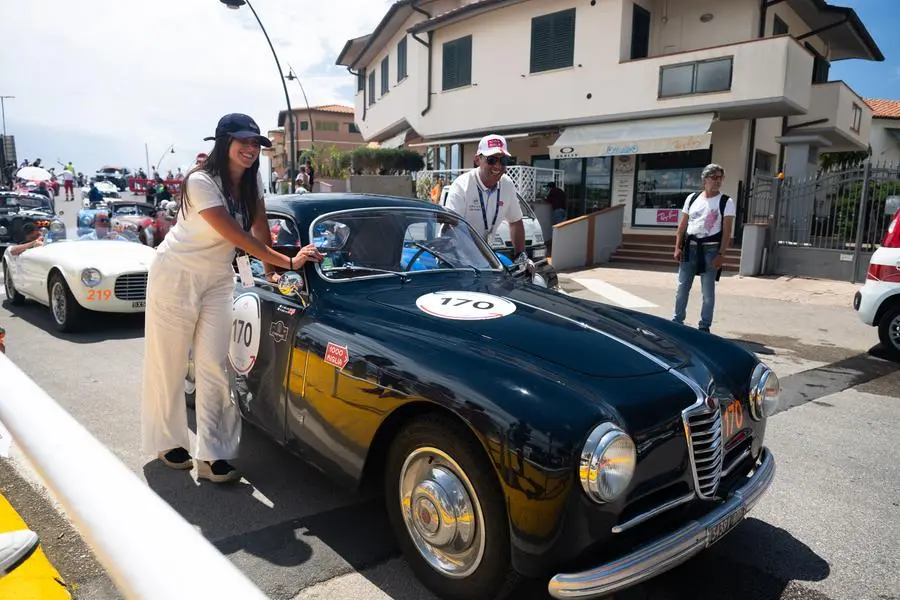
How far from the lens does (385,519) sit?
304cm

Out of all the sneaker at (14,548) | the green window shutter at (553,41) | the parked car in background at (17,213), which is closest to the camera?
the sneaker at (14,548)

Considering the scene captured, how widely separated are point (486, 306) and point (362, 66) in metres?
29.2

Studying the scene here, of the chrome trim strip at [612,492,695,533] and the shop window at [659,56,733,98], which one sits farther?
the shop window at [659,56,733,98]

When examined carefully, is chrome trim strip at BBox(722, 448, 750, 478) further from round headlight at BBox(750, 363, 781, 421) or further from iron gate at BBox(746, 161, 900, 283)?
iron gate at BBox(746, 161, 900, 283)

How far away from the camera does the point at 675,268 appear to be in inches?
544

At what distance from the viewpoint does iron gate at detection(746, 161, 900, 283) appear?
35.7 feet

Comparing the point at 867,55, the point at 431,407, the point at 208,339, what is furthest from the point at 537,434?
the point at 867,55

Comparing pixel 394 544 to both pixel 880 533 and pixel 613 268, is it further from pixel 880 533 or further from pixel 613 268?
pixel 613 268

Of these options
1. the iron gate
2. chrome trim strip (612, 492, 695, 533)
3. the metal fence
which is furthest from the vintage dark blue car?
the metal fence

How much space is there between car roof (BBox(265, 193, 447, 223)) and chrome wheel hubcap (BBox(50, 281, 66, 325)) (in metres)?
4.30

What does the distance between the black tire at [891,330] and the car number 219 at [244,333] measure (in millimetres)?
6344

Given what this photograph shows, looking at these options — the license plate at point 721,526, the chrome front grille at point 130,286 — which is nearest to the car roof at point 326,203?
the license plate at point 721,526

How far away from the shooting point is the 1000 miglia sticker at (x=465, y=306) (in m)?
2.83

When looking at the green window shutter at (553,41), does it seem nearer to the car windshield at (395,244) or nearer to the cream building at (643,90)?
the cream building at (643,90)
